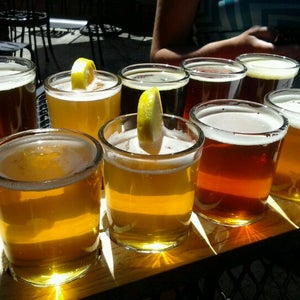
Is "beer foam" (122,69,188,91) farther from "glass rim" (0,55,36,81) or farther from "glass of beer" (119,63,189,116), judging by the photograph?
"glass rim" (0,55,36,81)

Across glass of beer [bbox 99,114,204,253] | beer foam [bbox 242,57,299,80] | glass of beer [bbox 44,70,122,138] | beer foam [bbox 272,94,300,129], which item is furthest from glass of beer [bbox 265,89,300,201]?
glass of beer [bbox 44,70,122,138]

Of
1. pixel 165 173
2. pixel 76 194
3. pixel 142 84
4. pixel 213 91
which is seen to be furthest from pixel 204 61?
pixel 76 194

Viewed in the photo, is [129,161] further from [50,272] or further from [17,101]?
[17,101]

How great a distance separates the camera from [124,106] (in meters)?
0.95

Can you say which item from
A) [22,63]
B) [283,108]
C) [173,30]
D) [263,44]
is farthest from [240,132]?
[173,30]

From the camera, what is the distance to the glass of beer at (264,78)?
102 centimetres

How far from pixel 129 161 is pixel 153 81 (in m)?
0.31

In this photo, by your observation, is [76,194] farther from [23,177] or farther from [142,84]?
[142,84]

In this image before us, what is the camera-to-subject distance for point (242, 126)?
2.59ft

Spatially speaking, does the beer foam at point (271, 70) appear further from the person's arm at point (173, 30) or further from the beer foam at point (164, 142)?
the person's arm at point (173, 30)

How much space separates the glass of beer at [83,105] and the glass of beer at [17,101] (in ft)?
0.16

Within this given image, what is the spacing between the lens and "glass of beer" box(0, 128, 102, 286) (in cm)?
56

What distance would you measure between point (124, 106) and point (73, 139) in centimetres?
29

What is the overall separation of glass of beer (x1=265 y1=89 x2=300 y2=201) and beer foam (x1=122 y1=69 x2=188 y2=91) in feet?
0.64
